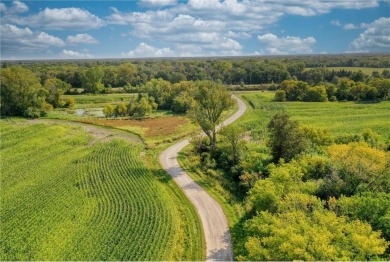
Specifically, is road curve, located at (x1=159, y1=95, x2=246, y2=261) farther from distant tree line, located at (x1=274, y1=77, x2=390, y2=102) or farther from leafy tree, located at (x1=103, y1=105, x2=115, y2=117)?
distant tree line, located at (x1=274, y1=77, x2=390, y2=102)

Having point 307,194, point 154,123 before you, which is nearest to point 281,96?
point 154,123

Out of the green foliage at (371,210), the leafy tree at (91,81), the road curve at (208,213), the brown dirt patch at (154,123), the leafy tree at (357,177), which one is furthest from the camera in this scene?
the leafy tree at (91,81)

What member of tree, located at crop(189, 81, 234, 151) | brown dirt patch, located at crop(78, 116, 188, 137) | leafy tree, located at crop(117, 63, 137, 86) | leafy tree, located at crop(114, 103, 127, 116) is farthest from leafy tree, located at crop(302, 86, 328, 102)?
leafy tree, located at crop(117, 63, 137, 86)

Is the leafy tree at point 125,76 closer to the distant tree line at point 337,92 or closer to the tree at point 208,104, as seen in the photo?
the distant tree line at point 337,92

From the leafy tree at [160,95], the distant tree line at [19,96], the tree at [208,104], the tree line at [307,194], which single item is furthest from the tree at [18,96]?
the tree line at [307,194]

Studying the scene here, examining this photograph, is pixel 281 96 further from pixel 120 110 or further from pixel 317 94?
pixel 120 110

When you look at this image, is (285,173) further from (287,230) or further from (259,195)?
(287,230)
